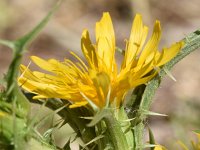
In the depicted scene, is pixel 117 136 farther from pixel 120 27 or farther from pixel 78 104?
pixel 120 27

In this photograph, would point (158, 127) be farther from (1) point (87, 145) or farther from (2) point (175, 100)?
(1) point (87, 145)

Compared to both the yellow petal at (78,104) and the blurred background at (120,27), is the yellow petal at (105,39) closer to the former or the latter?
the yellow petal at (78,104)

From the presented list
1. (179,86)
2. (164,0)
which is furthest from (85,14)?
(179,86)

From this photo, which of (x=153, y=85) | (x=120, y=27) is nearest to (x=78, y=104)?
(x=153, y=85)

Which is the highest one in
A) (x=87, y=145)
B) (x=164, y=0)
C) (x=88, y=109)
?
(x=164, y=0)

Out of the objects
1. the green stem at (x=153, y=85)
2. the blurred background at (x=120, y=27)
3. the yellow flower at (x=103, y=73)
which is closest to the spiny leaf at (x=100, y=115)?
the yellow flower at (x=103, y=73)

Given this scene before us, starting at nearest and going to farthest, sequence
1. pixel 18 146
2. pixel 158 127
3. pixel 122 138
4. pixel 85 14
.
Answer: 1. pixel 18 146
2. pixel 122 138
3. pixel 158 127
4. pixel 85 14
